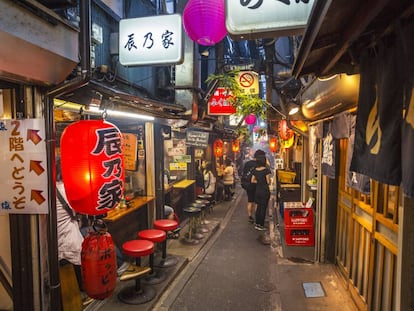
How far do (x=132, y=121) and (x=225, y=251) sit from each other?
5449 millimetres

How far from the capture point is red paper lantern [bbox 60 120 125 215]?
4.02 m

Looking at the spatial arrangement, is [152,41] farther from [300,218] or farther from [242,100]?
[300,218]

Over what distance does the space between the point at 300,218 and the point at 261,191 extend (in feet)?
10.5

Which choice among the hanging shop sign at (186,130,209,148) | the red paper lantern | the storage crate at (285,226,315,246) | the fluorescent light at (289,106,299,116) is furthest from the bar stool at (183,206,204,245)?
the red paper lantern

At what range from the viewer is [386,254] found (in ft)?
15.0

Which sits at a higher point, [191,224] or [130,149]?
[130,149]

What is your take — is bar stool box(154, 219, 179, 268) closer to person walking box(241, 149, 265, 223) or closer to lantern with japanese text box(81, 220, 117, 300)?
lantern with japanese text box(81, 220, 117, 300)

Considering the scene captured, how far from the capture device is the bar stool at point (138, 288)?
21.9ft

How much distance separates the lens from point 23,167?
4133 mm

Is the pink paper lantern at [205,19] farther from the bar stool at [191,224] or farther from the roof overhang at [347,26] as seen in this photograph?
the bar stool at [191,224]

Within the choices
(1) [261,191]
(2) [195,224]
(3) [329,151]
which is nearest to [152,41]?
(3) [329,151]

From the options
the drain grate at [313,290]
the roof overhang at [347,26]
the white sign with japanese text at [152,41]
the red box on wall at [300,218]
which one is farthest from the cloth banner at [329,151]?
the white sign with japanese text at [152,41]

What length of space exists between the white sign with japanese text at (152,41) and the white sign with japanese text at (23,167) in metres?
3.34

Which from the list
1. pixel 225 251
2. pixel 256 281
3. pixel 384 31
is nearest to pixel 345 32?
pixel 384 31
